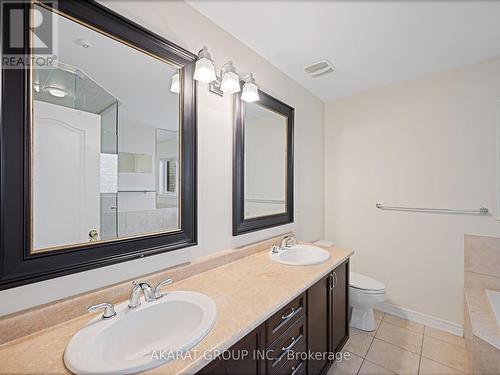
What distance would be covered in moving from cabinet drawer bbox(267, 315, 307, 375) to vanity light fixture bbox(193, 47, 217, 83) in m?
1.37

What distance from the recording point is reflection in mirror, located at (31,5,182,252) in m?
0.86

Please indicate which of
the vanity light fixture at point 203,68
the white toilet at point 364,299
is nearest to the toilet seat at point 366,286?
the white toilet at point 364,299

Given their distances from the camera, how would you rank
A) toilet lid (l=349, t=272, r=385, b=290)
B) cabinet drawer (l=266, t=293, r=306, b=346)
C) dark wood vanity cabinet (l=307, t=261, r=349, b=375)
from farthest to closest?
1. toilet lid (l=349, t=272, r=385, b=290)
2. dark wood vanity cabinet (l=307, t=261, r=349, b=375)
3. cabinet drawer (l=266, t=293, r=306, b=346)

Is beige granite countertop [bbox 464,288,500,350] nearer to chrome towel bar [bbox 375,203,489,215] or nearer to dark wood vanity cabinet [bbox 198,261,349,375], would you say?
chrome towel bar [bbox 375,203,489,215]

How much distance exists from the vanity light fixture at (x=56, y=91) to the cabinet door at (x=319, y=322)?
1.45 metres

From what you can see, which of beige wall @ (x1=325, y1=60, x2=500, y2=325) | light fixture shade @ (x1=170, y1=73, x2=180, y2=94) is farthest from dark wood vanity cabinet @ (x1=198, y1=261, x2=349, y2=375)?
light fixture shade @ (x1=170, y1=73, x2=180, y2=94)

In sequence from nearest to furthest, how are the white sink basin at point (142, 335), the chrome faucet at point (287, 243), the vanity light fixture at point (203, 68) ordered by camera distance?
1. the white sink basin at point (142, 335)
2. the vanity light fixture at point (203, 68)
3. the chrome faucet at point (287, 243)

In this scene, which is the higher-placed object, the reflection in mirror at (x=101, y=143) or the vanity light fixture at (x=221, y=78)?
the vanity light fixture at (x=221, y=78)

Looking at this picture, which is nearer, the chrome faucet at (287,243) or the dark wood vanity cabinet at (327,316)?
the dark wood vanity cabinet at (327,316)

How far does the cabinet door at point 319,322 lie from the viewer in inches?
52.4

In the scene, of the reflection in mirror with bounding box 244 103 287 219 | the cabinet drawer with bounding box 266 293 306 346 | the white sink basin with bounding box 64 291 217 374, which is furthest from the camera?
the reflection in mirror with bounding box 244 103 287 219

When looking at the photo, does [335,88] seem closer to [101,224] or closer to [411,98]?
[411,98]

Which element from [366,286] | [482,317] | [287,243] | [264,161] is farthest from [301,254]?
[482,317]

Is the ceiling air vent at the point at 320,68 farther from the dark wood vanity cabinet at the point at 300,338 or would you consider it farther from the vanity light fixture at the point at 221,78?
the dark wood vanity cabinet at the point at 300,338
